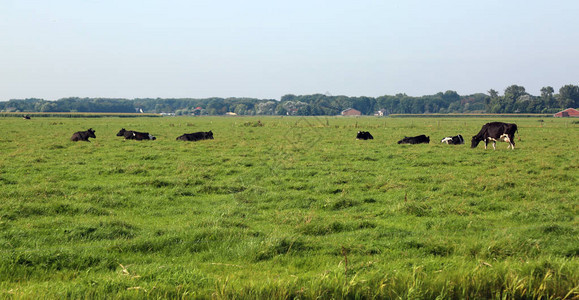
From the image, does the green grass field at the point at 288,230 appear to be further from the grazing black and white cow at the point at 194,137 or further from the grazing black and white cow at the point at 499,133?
the grazing black and white cow at the point at 194,137

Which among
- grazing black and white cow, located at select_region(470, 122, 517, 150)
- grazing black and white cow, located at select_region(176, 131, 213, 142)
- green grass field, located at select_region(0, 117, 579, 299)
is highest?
grazing black and white cow, located at select_region(470, 122, 517, 150)

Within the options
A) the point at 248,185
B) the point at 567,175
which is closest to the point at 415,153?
the point at 567,175

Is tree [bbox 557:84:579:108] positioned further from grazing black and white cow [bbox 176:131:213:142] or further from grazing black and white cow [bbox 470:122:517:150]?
Result: grazing black and white cow [bbox 176:131:213:142]

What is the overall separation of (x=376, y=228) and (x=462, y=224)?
189 centimetres

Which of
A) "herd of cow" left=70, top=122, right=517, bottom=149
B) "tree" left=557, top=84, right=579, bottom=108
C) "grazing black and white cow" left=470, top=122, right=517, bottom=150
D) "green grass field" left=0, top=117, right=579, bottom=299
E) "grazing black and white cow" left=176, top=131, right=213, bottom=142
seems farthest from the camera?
"tree" left=557, top=84, right=579, bottom=108

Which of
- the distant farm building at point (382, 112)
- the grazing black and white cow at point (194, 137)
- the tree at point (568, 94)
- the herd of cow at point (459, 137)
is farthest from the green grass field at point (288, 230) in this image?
the tree at point (568, 94)

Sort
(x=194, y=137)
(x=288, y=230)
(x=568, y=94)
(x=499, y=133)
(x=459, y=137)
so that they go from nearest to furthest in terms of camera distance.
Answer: (x=288, y=230), (x=499, y=133), (x=459, y=137), (x=194, y=137), (x=568, y=94)

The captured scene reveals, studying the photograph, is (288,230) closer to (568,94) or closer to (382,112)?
(382,112)

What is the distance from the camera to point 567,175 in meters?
14.6

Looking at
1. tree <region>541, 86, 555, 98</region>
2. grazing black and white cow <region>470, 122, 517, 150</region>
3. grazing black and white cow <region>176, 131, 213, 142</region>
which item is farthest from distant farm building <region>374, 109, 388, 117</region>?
grazing black and white cow <region>470, 122, 517, 150</region>

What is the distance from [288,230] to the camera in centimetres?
839

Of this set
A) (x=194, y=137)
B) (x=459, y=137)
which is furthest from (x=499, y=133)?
(x=194, y=137)

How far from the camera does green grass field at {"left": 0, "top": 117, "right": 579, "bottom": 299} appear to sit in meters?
4.89

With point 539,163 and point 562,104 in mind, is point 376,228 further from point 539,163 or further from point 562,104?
point 562,104
